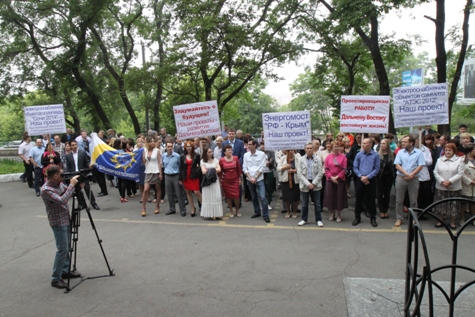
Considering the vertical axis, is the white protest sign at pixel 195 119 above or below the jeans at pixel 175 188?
above

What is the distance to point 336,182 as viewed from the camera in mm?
7984

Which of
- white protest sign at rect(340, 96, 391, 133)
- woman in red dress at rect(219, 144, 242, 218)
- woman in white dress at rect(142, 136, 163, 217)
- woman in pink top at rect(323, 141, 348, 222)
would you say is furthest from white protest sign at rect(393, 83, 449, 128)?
woman in white dress at rect(142, 136, 163, 217)

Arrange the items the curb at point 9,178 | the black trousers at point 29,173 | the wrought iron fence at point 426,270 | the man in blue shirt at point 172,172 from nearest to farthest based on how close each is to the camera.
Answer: the wrought iron fence at point 426,270 < the man in blue shirt at point 172,172 < the black trousers at point 29,173 < the curb at point 9,178

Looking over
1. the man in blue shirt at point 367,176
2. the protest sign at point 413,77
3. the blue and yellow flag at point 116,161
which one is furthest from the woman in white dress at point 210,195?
the protest sign at point 413,77

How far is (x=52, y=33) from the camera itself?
20.2m

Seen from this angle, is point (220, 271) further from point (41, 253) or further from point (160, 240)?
point (41, 253)

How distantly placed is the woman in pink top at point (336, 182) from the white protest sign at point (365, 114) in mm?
999

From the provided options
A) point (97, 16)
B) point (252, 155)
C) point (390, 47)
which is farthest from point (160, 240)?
point (97, 16)

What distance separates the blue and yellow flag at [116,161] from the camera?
10.3 metres

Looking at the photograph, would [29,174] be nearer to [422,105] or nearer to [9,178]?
[9,178]

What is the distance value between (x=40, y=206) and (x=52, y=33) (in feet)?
44.2

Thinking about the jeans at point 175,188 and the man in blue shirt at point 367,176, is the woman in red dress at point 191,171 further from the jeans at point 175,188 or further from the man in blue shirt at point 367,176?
the man in blue shirt at point 367,176

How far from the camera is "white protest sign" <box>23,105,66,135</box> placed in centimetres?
1022

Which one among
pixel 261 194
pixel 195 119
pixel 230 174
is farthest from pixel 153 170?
pixel 261 194
